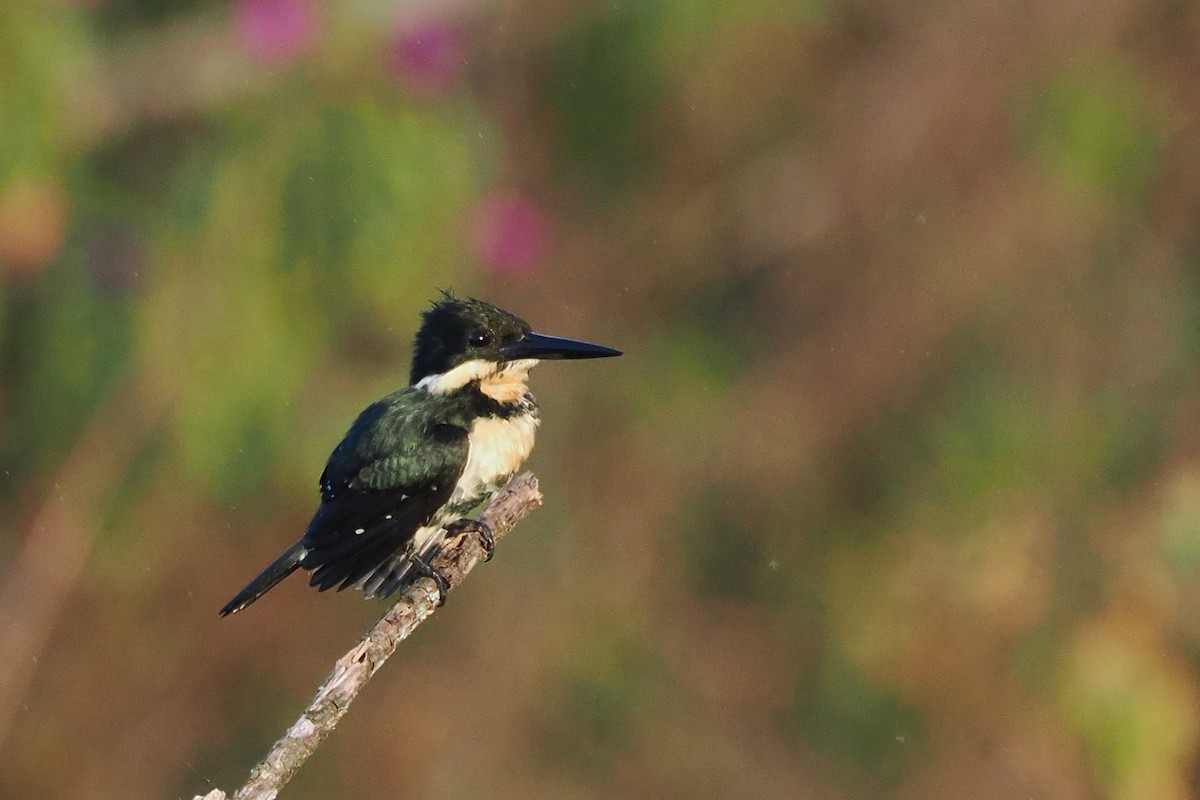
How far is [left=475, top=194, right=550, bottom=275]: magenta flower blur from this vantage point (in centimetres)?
538

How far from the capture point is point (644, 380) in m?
6.42

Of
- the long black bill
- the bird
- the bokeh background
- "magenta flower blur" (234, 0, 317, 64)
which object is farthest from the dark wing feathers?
"magenta flower blur" (234, 0, 317, 64)

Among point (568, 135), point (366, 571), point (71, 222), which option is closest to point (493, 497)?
point (366, 571)

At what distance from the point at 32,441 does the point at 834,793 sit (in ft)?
9.75

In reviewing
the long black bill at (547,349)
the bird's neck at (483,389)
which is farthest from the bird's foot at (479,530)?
the long black bill at (547,349)

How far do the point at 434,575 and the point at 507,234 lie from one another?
2688mm

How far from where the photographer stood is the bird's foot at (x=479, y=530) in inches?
120

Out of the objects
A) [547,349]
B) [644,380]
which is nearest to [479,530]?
[547,349]

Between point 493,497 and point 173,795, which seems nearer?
point 493,497

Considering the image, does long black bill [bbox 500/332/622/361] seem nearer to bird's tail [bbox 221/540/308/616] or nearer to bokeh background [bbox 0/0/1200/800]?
bird's tail [bbox 221/540/308/616]

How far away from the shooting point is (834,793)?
6.12 meters

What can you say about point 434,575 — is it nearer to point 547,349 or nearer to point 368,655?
point 368,655

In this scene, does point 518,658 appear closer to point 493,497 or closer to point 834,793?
point 834,793

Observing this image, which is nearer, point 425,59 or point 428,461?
point 428,461
